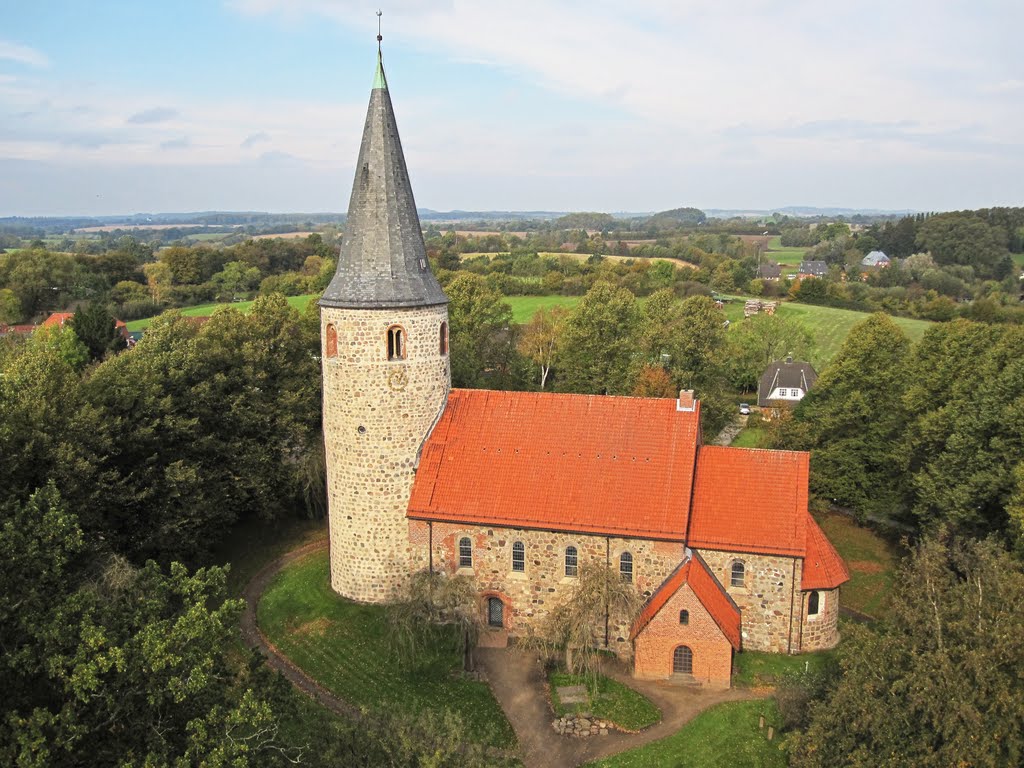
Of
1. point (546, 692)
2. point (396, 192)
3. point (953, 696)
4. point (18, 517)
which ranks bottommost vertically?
point (546, 692)

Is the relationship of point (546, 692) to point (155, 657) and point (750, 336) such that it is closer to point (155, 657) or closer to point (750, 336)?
point (155, 657)

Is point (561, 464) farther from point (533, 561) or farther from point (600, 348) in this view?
point (600, 348)

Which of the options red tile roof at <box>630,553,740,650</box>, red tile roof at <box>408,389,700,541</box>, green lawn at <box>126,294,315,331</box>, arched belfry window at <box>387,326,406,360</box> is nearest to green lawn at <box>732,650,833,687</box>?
red tile roof at <box>630,553,740,650</box>

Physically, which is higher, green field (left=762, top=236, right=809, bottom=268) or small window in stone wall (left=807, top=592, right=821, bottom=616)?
green field (left=762, top=236, right=809, bottom=268)

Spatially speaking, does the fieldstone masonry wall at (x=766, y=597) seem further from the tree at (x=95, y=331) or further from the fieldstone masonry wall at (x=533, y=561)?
the tree at (x=95, y=331)

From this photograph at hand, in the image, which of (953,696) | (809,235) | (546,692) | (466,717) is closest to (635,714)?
(546,692)

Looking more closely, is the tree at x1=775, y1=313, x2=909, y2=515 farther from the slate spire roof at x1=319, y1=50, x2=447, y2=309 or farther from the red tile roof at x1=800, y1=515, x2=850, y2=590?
the slate spire roof at x1=319, y1=50, x2=447, y2=309

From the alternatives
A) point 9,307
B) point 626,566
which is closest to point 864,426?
point 626,566
